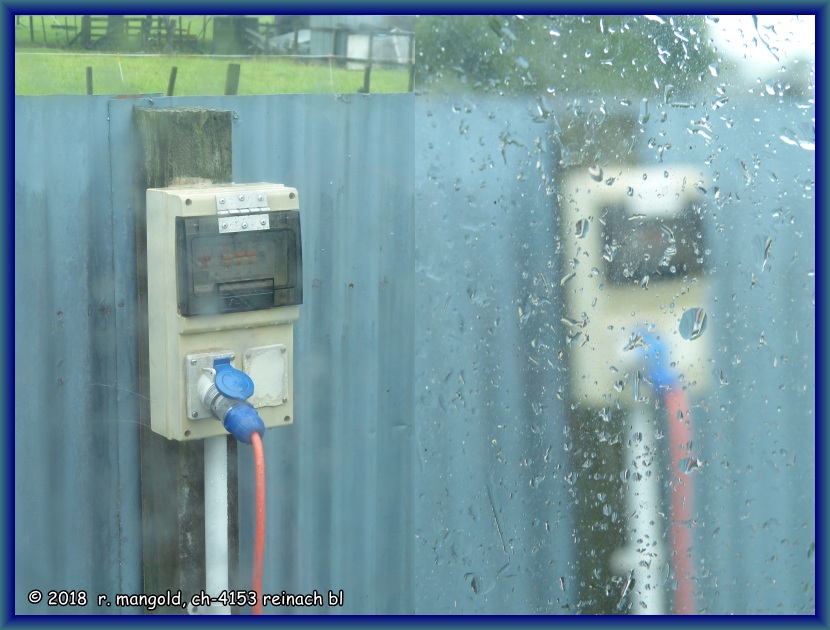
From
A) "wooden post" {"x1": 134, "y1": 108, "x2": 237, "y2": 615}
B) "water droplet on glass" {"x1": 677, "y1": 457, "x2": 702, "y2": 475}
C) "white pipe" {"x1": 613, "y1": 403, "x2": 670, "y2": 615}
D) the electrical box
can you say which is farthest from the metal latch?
"water droplet on glass" {"x1": 677, "y1": 457, "x2": 702, "y2": 475}

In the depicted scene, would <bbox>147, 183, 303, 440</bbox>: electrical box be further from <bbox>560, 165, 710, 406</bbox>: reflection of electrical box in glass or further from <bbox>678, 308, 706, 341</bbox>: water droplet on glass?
<bbox>678, 308, 706, 341</bbox>: water droplet on glass

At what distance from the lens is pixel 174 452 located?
191 cm

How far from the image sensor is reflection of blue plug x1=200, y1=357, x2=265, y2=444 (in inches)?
68.3

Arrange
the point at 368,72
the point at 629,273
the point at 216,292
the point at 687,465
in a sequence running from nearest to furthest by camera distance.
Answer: the point at 216,292, the point at 368,72, the point at 629,273, the point at 687,465

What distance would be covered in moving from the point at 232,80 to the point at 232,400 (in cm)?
67

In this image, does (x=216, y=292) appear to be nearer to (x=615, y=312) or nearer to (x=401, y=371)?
(x=401, y=371)

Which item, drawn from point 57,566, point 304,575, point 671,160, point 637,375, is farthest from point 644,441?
point 57,566

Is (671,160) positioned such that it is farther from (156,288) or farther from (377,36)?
(156,288)

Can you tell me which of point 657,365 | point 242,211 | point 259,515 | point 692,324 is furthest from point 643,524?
point 242,211

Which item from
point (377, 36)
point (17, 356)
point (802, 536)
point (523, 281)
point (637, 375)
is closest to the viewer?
point (17, 356)

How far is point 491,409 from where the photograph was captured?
2318 mm

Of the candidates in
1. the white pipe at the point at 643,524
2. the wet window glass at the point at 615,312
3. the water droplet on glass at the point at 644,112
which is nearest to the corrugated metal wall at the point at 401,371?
the wet window glass at the point at 615,312

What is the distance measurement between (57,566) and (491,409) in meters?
0.98

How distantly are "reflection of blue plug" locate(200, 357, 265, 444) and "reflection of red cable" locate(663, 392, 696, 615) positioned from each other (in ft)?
3.79
